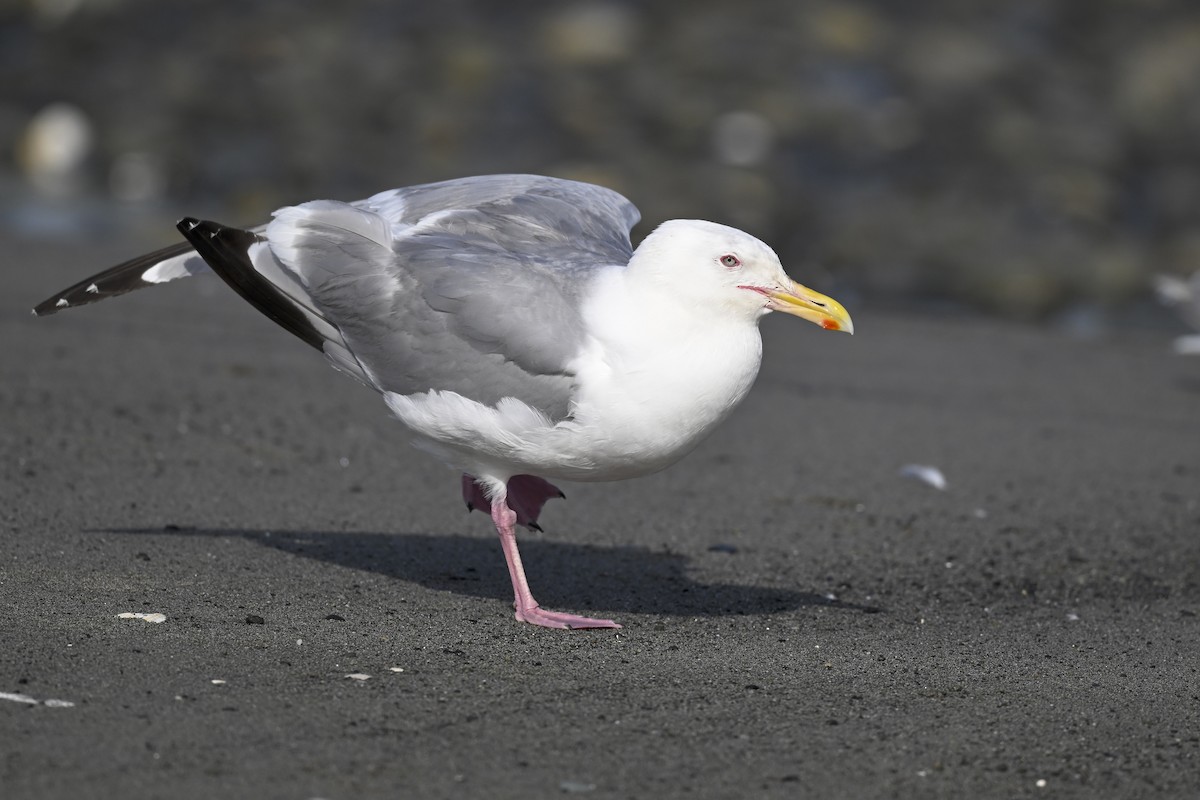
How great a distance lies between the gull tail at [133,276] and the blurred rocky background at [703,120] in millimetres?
7269

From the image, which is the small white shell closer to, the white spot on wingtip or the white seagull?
the white seagull

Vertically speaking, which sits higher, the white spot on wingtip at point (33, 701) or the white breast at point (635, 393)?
the white breast at point (635, 393)

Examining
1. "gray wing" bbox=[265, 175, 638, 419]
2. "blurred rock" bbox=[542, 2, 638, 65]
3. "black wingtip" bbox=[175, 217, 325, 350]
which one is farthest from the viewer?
"blurred rock" bbox=[542, 2, 638, 65]

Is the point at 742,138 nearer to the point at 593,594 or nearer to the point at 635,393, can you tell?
the point at 593,594

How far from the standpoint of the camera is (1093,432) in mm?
8078

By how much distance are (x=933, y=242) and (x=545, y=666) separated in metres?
11.0

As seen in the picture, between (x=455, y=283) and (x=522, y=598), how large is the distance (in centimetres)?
99

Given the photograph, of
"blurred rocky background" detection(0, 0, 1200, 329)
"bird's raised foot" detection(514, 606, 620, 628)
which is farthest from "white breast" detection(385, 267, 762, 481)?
"blurred rocky background" detection(0, 0, 1200, 329)

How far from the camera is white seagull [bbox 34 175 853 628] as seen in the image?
4504mm

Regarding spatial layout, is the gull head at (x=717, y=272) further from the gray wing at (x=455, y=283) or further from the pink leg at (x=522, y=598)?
the pink leg at (x=522, y=598)

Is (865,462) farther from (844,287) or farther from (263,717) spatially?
(844,287)

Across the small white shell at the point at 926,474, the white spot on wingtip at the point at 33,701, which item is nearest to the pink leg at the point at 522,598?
the white spot on wingtip at the point at 33,701

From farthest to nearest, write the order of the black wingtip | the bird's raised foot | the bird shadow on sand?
the bird shadow on sand → the black wingtip → the bird's raised foot

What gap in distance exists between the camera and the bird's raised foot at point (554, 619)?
4.76 metres
